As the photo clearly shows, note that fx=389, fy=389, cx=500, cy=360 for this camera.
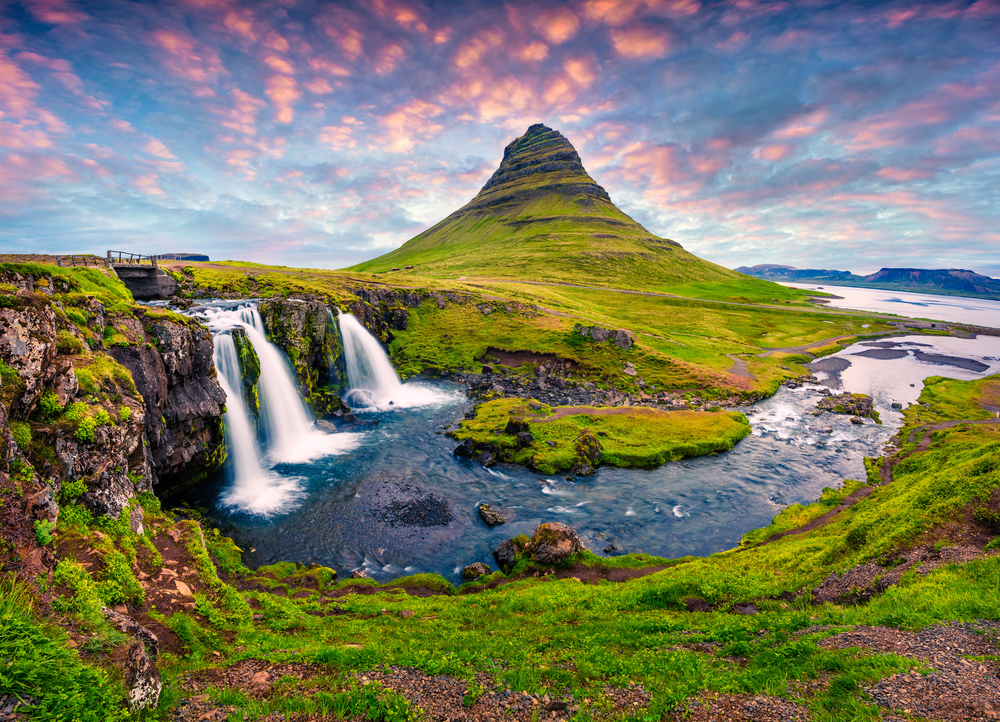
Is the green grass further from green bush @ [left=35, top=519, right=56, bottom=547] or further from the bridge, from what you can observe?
the bridge

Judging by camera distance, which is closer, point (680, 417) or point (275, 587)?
point (275, 587)

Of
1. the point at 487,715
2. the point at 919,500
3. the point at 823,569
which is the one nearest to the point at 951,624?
the point at 823,569

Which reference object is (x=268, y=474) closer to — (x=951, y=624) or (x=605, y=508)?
(x=605, y=508)

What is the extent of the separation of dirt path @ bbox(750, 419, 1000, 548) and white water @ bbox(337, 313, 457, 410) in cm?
4083

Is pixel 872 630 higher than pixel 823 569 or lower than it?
higher

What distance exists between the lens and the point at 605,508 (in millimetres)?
31500

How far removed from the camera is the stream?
26547 mm

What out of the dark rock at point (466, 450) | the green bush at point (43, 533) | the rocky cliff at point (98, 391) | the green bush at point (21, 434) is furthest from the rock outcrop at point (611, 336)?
the green bush at point (43, 533)

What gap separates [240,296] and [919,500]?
239 ft

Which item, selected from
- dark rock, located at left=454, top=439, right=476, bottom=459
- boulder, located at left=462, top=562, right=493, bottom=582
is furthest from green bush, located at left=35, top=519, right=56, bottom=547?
dark rock, located at left=454, top=439, right=476, bottom=459

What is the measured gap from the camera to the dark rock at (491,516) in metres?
28.9

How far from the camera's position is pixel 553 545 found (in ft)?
79.9

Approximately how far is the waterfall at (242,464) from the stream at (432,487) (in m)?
0.13

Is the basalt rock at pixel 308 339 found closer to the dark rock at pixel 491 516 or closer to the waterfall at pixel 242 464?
the waterfall at pixel 242 464
